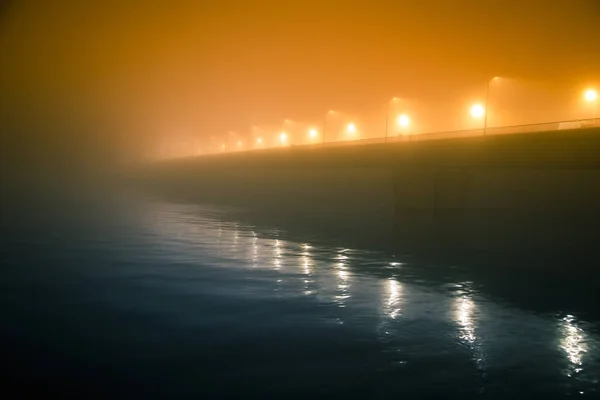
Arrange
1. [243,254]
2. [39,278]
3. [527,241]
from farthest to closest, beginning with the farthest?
1. [527,241]
2. [243,254]
3. [39,278]

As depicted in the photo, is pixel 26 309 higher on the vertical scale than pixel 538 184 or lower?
lower

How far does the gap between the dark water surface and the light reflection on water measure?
3.7 inches

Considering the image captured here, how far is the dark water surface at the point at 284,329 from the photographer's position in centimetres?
1501

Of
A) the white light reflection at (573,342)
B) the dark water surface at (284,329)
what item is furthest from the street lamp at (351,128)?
the white light reflection at (573,342)

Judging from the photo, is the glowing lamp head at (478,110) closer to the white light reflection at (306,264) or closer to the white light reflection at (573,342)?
the white light reflection at (306,264)

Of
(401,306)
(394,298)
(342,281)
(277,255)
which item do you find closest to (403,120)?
(277,255)

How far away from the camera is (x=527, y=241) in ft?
162

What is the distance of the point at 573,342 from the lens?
19750 mm

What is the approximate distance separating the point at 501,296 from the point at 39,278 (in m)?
24.7

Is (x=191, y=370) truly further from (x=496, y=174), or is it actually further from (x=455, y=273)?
(x=496, y=174)

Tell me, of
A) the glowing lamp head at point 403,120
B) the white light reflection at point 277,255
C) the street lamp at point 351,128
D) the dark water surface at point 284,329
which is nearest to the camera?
the dark water surface at point 284,329

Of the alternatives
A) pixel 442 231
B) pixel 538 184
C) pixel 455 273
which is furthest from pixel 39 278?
pixel 538 184

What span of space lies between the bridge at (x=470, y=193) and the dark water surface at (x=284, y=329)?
16.3 meters

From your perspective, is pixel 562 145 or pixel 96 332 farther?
pixel 562 145
